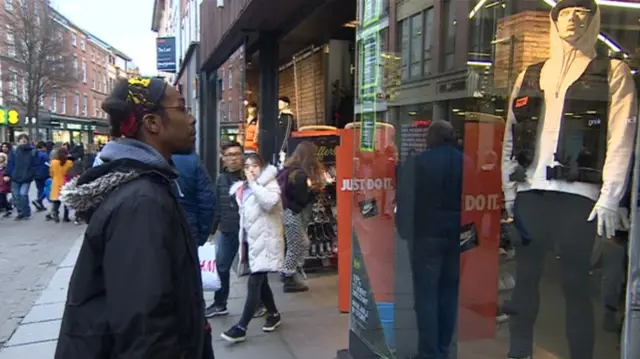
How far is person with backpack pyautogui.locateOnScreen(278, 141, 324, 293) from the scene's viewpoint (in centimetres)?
518

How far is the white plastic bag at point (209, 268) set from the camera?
14.3ft

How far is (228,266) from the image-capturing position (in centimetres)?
513

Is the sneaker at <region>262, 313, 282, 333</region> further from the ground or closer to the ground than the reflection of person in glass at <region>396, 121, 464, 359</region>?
closer to the ground

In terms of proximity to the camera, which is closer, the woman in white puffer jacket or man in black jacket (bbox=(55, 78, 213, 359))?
man in black jacket (bbox=(55, 78, 213, 359))

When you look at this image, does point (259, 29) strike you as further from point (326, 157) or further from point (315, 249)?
point (315, 249)

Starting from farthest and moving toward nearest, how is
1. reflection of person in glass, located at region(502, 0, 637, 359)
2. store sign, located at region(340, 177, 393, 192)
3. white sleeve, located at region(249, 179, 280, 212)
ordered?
white sleeve, located at region(249, 179, 280, 212) < store sign, located at region(340, 177, 393, 192) < reflection of person in glass, located at region(502, 0, 637, 359)

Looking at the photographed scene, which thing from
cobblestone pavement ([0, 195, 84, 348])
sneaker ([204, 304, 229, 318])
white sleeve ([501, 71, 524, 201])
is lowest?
cobblestone pavement ([0, 195, 84, 348])

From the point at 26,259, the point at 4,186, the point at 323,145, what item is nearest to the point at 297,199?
the point at 323,145

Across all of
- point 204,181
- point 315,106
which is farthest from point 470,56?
point 315,106

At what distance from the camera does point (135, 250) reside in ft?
4.87

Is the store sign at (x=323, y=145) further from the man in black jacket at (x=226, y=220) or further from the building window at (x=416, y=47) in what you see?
the building window at (x=416, y=47)

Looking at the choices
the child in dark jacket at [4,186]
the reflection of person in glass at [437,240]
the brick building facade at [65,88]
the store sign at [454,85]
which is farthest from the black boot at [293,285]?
the brick building facade at [65,88]

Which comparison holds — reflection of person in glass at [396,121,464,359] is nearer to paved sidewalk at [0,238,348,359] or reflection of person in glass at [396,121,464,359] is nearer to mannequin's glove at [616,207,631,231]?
paved sidewalk at [0,238,348,359]

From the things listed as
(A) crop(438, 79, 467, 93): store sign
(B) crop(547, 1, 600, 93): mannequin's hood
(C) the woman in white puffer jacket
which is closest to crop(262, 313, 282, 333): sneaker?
(C) the woman in white puffer jacket
